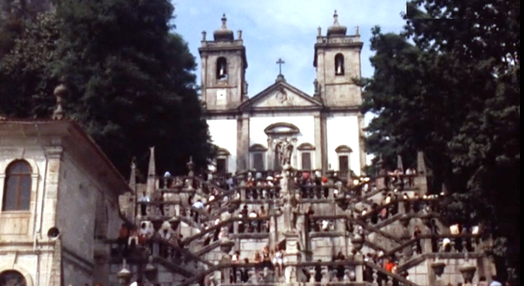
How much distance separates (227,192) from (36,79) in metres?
14.5

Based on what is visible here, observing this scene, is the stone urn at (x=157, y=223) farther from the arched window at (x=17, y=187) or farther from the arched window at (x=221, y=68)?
the arched window at (x=221, y=68)

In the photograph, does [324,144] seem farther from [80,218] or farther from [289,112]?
[80,218]

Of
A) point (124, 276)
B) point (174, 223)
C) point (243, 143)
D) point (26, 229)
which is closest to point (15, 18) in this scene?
point (243, 143)

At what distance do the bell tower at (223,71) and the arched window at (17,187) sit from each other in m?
44.7

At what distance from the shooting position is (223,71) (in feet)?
217

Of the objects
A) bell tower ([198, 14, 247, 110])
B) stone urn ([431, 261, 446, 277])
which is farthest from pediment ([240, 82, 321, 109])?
stone urn ([431, 261, 446, 277])

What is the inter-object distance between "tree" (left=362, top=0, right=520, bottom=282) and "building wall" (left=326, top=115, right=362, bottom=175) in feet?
117

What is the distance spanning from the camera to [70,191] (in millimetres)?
20625

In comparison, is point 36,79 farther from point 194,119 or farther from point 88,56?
point 194,119

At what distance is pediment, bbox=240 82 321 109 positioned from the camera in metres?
62.7

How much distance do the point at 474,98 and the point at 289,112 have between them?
41355mm

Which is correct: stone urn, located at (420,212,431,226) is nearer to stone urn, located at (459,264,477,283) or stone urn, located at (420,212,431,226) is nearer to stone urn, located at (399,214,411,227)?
stone urn, located at (399,214,411,227)

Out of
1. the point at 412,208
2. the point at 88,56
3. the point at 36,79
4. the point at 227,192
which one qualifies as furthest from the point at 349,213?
the point at 36,79

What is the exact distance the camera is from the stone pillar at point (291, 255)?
19438 millimetres
